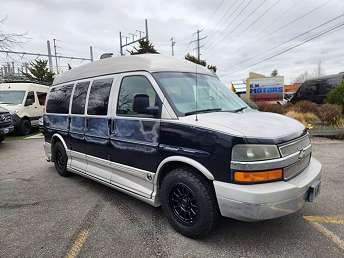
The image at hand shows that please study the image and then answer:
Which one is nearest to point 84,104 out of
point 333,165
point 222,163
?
point 222,163

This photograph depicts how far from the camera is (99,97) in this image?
424 cm

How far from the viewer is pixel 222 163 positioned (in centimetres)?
266

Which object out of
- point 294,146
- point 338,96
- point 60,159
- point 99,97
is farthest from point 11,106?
point 338,96

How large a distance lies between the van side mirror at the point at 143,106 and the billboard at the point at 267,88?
57.2 ft

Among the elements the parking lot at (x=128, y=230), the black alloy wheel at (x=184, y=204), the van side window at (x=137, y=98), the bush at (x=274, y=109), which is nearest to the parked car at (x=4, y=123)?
the parking lot at (x=128, y=230)

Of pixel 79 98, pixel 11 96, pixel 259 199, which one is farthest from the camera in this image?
pixel 11 96

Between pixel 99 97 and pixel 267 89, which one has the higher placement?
pixel 267 89

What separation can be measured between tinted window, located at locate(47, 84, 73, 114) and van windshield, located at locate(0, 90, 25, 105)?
309 inches

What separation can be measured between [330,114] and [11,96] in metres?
13.6

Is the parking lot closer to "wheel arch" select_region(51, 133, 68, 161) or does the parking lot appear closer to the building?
"wheel arch" select_region(51, 133, 68, 161)

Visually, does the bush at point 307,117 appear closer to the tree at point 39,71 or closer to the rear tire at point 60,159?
the rear tire at point 60,159

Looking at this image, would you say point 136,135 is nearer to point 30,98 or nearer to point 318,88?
point 30,98

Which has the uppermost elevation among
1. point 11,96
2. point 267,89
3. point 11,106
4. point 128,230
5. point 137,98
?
point 267,89

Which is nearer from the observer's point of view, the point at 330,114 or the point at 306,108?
the point at 330,114
